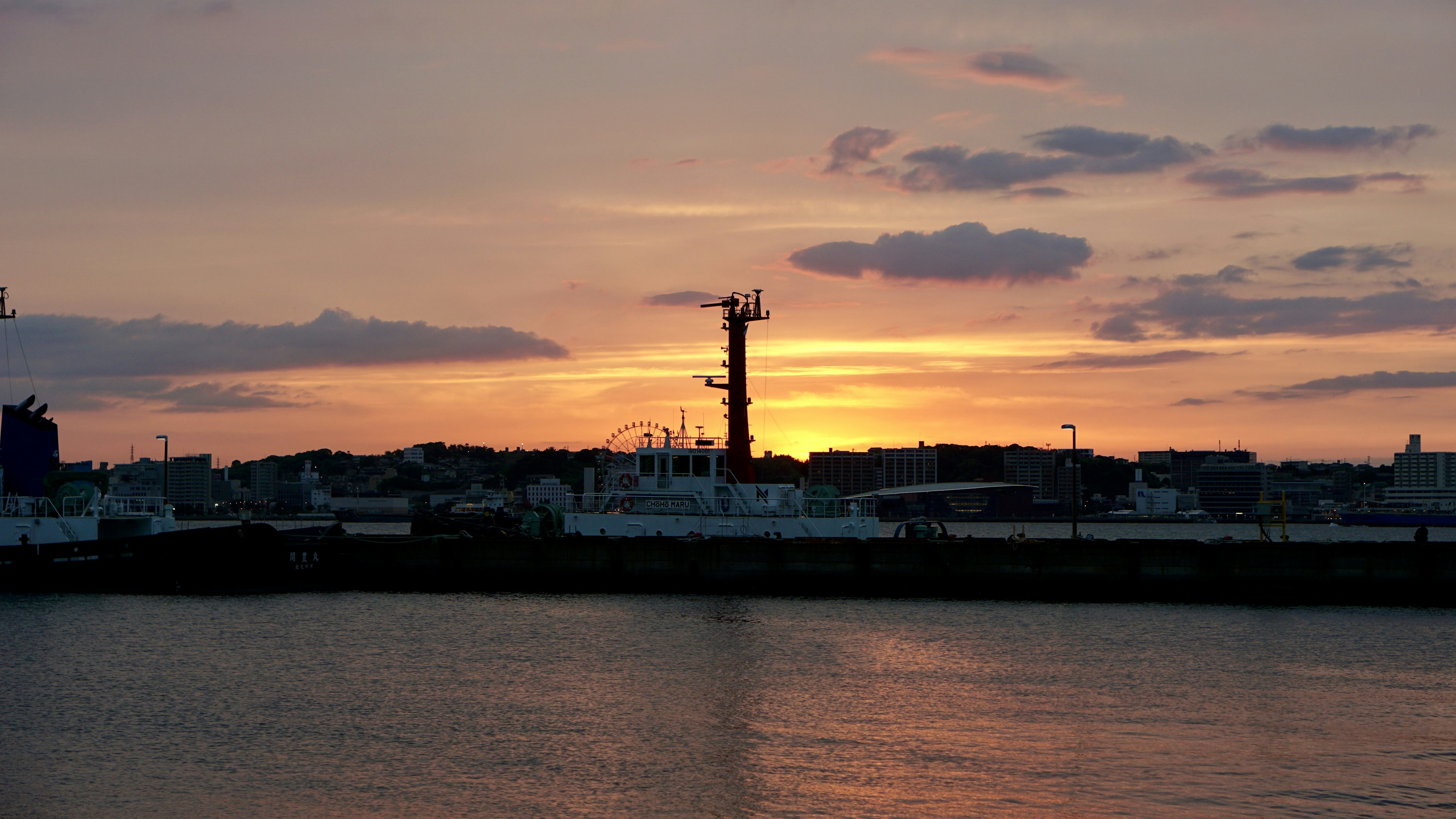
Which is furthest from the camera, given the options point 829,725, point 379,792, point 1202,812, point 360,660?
point 360,660

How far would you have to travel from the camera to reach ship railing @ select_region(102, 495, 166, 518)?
2165 inches

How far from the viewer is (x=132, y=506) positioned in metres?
57.1

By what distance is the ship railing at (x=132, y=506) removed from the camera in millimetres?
55000

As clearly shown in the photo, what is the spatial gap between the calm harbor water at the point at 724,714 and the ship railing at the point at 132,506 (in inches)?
338

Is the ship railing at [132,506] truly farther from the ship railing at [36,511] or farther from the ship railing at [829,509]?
the ship railing at [829,509]

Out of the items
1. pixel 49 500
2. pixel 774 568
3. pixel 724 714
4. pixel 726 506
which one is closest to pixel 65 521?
pixel 49 500

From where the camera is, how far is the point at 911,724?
27.7 m

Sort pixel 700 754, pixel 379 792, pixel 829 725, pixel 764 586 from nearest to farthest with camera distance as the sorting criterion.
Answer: pixel 379 792
pixel 700 754
pixel 829 725
pixel 764 586

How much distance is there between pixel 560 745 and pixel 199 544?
34.8 metres

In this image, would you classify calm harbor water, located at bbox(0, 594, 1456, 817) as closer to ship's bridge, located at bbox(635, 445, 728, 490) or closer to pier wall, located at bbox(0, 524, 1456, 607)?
pier wall, located at bbox(0, 524, 1456, 607)

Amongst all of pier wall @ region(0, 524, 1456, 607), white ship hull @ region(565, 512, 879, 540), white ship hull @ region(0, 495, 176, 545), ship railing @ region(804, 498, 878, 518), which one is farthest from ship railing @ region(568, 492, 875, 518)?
white ship hull @ region(0, 495, 176, 545)

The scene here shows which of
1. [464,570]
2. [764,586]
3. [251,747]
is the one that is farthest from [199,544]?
[251,747]

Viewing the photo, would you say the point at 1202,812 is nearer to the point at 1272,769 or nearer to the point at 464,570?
the point at 1272,769

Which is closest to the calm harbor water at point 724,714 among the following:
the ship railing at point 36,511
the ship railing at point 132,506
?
the ship railing at point 36,511
